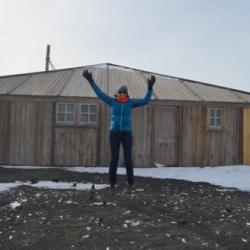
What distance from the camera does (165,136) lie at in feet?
49.4

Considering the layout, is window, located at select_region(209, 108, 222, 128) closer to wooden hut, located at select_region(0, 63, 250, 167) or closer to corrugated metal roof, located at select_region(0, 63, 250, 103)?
wooden hut, located at select_region(0, 63, 250, 167)

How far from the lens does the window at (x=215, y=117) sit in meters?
15.4

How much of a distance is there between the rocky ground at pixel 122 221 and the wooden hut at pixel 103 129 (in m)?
7.24

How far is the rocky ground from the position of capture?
14.3ft

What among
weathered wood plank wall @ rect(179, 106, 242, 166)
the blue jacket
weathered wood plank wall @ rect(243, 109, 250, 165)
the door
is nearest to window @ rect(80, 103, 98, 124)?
the door

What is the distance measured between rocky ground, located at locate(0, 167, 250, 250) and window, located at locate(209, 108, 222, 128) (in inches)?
317

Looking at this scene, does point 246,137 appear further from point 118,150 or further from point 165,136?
point 118,150

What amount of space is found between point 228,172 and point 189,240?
29.3 ft

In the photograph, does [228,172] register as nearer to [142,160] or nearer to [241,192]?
[142,160]

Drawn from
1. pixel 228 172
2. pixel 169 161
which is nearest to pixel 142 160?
pixel 169 161

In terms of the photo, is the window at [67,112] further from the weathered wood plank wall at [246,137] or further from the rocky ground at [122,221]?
the rocky ground at [122,221]

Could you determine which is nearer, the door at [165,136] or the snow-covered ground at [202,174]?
the snow-covered ground at [202,174]

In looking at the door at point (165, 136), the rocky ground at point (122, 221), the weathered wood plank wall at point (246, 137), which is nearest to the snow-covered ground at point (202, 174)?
the door at point (165, 136)

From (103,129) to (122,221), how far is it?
9.82 meters
